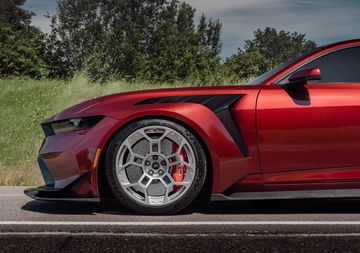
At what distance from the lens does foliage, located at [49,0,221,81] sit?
2764cm

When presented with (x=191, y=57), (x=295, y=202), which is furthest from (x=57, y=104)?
(x=191, y=57)

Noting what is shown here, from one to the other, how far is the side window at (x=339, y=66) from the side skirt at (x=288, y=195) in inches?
36.7

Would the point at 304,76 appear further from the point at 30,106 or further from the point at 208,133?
the point at 30,106

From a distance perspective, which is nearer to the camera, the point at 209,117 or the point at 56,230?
the point at 56,230

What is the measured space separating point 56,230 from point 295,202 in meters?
2.31

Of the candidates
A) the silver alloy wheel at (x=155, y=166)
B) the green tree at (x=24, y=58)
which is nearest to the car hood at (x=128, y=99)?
the silver alloy wheel at (x=155, y=166)

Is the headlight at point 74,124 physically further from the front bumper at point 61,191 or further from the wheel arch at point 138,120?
the front bumper at point 61,191

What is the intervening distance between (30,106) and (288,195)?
11.6 m

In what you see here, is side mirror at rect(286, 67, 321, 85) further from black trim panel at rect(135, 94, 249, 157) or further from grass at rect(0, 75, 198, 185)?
grass at rect(0, 75, 198, 185)

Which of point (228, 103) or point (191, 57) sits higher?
point (191, 57)

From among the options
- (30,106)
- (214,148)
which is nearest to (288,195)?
(214,148)

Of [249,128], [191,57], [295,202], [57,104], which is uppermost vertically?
[191,57]

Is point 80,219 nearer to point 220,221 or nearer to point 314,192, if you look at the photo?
point 220,221

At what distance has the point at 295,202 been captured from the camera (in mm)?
4793
